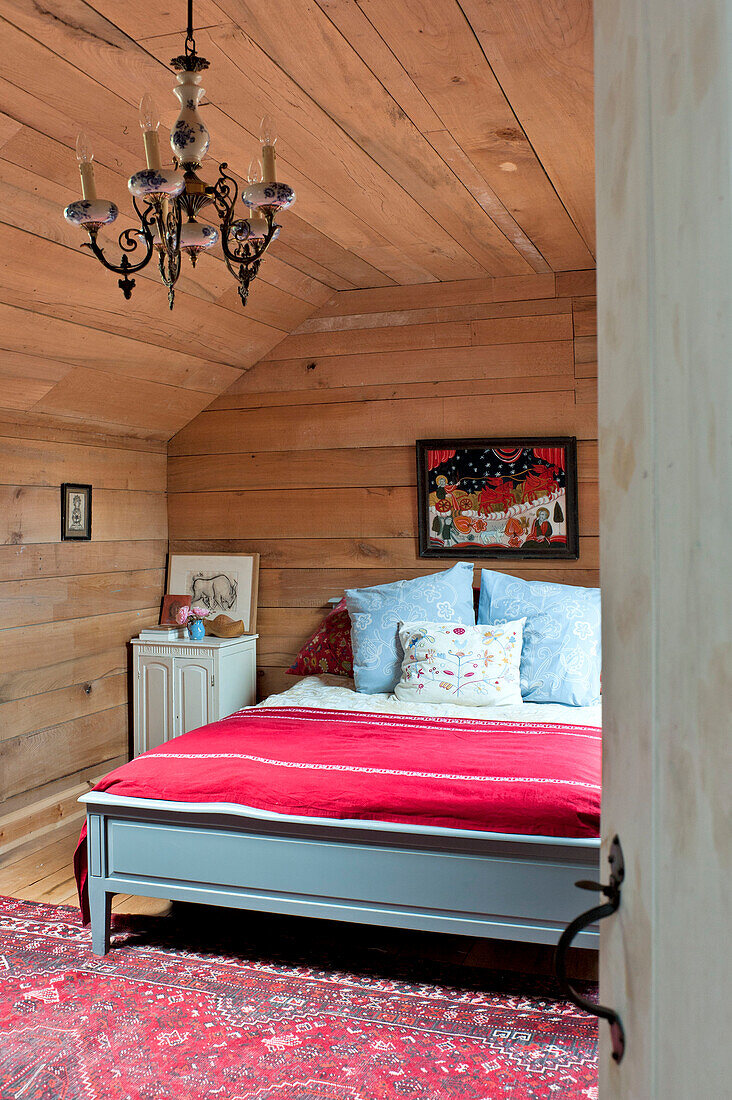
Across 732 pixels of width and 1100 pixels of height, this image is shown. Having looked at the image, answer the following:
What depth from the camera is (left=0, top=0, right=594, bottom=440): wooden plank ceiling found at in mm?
1948

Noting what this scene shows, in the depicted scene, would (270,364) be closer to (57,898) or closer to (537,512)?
(537,512)

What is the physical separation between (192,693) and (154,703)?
221mm

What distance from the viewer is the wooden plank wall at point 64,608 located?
3609 millimetres

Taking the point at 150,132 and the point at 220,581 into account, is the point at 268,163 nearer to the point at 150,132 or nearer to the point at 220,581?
the point at 150,132

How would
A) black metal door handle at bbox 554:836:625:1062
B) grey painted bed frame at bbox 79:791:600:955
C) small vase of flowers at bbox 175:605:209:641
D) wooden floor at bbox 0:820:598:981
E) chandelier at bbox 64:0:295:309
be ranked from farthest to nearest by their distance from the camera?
small vase of flowers at bbox 175:605:209:641, wooden floor at bbox 0:820:598:981, grey painted bed frame at bbox 79:791:600:955, chandelier at bbox 64:0:295:309, black metal door handle at bbox 554:836:625:1062

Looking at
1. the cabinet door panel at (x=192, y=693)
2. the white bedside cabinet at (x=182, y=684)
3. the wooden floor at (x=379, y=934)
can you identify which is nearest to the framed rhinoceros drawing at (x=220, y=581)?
the white bedside cabinet at (x=182, y=684)

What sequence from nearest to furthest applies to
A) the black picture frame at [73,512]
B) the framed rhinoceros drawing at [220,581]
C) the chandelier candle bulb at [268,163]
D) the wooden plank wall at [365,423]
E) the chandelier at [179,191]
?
the chandelier at [179,191] < the chandelier candle bulb at [268,163] < the black picture frame at [73,512] < the wooden plank wall at [365,423] < the framed rhinoceros drawing at [220,581]

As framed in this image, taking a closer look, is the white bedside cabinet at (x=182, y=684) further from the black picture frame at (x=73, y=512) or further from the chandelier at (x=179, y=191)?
the chandelier at (x=179, y=191)

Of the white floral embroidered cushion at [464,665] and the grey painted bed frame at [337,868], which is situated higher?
the white floral embroidered cushion at [464,665]

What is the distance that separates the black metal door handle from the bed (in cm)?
161

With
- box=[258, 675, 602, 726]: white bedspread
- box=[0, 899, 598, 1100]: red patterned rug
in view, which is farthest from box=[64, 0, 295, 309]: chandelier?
box=[258, 675, 602, 726]: white bedspread

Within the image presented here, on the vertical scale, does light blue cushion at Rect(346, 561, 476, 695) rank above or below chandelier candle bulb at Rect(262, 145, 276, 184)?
below

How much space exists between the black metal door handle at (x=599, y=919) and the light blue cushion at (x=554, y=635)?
108 inches

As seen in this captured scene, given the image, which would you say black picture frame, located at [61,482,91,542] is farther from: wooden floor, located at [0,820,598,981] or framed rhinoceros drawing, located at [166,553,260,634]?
wooden floor, located at [0,820,598,981]
